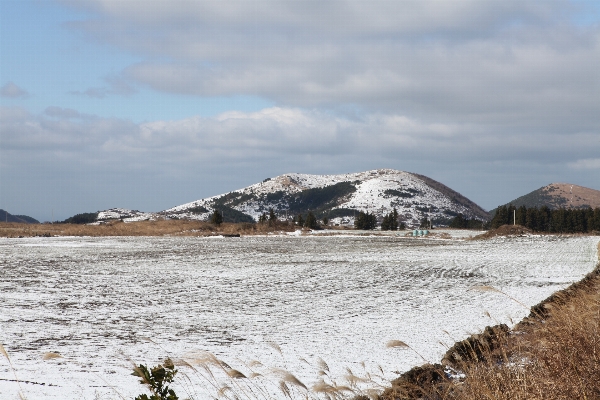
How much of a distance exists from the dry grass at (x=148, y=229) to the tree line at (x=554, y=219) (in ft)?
148

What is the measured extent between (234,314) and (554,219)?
107611 millimetres

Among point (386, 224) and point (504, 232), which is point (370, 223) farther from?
point (504, 232)

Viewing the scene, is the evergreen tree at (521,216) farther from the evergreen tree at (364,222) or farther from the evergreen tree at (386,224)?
the evergreen tree at (364,222)

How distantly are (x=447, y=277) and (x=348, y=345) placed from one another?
51.6 ft

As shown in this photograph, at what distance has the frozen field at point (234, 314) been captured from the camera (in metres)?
9.88

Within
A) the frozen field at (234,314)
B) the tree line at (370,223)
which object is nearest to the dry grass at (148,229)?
the tree line at (370,223)

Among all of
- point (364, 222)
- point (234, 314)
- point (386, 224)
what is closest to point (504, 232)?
point (386, 224)

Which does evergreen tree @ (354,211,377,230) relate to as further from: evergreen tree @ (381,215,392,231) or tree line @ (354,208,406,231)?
evergreen tree @ (381,215,392,231)

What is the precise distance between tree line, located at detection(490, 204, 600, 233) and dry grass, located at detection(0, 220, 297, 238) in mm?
45235

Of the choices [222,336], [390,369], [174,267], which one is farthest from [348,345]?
[174,267]

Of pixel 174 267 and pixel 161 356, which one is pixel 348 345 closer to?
pixel 161 356

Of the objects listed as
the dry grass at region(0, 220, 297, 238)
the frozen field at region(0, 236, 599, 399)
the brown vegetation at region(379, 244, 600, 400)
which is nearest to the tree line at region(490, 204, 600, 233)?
the dry grass at region(0, 220, 297, 238)

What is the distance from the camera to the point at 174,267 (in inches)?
1233

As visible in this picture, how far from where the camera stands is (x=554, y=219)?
A: 11069cm
